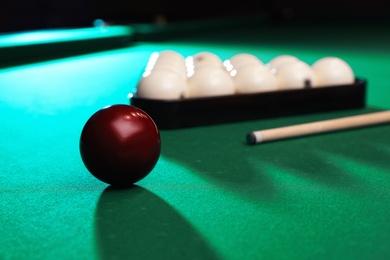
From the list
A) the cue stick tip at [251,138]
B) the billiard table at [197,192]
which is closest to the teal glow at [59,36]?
the billiard table at [197,192]

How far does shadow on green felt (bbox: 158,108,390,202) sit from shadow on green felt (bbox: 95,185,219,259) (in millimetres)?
232

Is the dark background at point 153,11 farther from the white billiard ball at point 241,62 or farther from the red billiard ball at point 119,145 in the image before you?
the red billiard ball at point 119,145

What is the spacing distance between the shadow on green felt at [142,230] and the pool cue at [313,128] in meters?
0.59

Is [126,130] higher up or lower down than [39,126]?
higher up

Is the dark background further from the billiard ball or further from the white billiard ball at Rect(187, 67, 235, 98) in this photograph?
the white billiard ball at Rect(187, 67, 235, 98)

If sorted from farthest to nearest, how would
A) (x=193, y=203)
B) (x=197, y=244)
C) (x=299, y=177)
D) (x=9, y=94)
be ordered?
(x=9, y=94), (x=299, y=177), (x=193, y=203), (x=197, y=244)

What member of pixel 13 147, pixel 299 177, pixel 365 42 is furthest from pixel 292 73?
pixel 365 42

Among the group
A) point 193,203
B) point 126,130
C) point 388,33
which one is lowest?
point 388,33

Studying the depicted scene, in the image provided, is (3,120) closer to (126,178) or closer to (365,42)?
(126,178)

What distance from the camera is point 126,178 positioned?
1.46 m

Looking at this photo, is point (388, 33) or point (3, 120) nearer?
point (3, 120)

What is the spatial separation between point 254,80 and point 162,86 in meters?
0.38

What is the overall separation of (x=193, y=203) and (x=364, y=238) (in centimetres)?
40

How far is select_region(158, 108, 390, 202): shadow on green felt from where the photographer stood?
154cm
